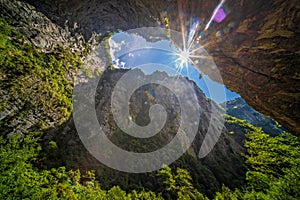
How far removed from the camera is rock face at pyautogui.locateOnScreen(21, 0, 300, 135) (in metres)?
5.08

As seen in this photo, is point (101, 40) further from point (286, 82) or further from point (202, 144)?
point (202, 144)

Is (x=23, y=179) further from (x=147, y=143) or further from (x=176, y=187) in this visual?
(x=147, y=143)

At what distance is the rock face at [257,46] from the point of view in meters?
5.08

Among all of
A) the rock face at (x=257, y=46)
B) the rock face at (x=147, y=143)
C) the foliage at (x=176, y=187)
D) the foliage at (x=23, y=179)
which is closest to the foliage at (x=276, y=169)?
the rock face at (x=257, y=46)

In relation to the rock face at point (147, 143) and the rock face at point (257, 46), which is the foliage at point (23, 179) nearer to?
the rock face at point (147, 143)

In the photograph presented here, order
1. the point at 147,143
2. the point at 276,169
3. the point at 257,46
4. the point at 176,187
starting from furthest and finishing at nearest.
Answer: the point at 147,143
the point at 176,187
the point at 276,169
the point at 257,46

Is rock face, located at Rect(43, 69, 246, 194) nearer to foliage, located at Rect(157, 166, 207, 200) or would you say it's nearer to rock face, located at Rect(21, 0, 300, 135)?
foliage, located at Rect(157, 166, 207, 200)

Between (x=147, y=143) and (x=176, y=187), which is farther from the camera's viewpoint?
(x=147, y=143)

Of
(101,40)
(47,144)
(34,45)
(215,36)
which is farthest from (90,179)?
(101,40)

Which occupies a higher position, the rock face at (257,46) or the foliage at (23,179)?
the rock face at (257,46)

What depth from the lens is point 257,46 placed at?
6.50 metres

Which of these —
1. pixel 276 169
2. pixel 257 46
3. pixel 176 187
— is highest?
A: pixel 257 46

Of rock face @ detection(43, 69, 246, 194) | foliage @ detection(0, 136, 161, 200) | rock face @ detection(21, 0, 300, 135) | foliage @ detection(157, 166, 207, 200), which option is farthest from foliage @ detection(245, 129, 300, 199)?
foliage @ detection(0, 136, 161, 200)

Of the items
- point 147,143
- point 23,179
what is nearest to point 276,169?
point 147,143
